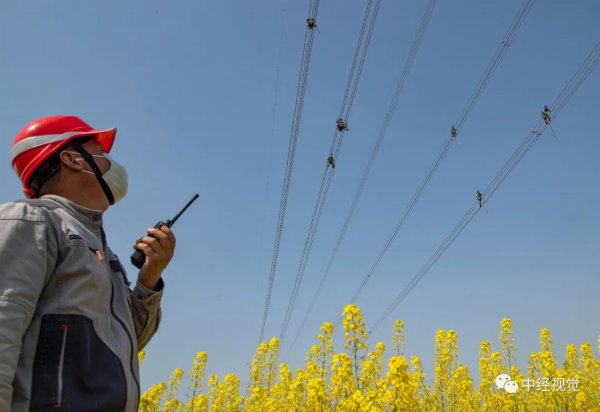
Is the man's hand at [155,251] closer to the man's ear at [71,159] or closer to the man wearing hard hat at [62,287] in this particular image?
the man wearing hard hat at [62,287]

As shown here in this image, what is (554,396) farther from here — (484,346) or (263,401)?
(263,401)

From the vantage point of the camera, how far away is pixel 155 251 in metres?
1.94

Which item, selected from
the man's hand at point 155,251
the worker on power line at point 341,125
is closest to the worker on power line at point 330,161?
the worker on power line at point 341,125

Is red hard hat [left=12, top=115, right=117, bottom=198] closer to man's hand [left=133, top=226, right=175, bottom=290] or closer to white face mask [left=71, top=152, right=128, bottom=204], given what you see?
white face mask [left=71, top=152, right=128, bottom=204]

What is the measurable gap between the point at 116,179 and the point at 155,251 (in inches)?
13.8

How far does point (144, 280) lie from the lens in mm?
1978

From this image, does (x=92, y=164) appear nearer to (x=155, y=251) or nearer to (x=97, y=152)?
(x=97, y=152)

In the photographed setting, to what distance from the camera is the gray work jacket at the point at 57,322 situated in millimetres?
1168

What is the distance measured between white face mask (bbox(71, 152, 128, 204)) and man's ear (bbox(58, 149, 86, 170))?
6 cm

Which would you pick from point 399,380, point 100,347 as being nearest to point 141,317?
point 100,347

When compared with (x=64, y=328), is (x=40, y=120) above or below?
above

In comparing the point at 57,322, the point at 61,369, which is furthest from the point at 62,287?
the point at 61,369

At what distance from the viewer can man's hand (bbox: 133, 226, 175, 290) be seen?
6.33 feet

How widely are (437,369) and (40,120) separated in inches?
420
